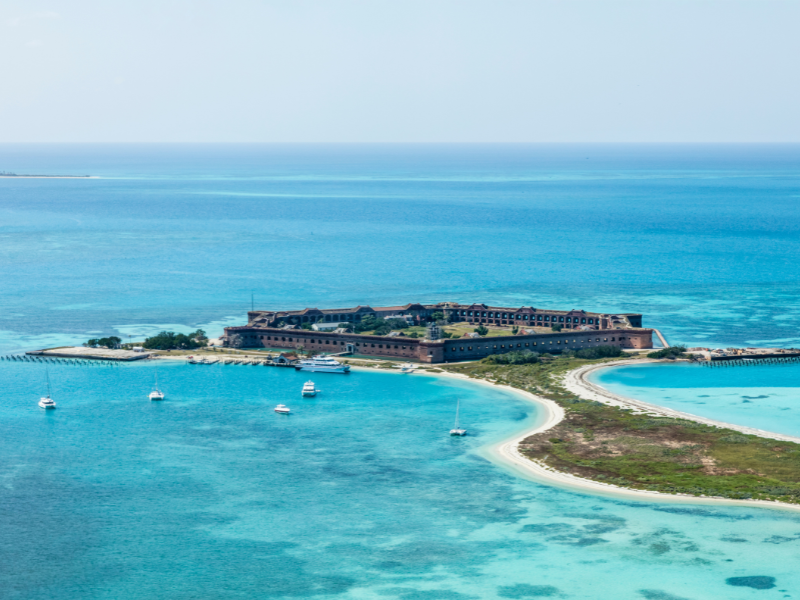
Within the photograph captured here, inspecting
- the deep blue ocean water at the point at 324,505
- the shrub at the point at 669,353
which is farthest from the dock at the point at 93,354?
the shrub at the point at 669,353

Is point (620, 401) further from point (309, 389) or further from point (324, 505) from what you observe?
point (324, 505)

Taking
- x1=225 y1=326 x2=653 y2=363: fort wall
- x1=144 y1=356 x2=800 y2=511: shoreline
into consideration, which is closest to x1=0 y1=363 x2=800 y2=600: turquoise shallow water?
x1=144 y1=356 x2=800 y2=511: shoreline

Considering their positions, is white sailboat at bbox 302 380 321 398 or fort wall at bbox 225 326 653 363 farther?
fort wall at bbox 225 326 653 363

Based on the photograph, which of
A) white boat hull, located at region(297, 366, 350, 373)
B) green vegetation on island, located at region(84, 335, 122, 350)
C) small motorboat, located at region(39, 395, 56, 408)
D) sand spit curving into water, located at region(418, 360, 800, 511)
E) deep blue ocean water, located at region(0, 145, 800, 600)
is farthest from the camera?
green vegetation on island, located at region(84, 335, 122, 350)

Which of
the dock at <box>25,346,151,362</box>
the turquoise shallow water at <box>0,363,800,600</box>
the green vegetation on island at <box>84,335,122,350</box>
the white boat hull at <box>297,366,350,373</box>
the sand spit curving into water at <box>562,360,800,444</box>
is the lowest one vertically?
the turquoise shallow water at <box>0,363,800,600</box>

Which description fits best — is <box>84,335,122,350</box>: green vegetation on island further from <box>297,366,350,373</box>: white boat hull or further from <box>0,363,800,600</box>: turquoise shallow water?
<box>0,363,800,600</box>: turquoise shallow water

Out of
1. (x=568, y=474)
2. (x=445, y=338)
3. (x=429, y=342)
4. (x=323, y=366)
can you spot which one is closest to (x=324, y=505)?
(x=568, y=474)

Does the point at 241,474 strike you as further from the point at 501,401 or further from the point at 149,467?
the point at 501,401
